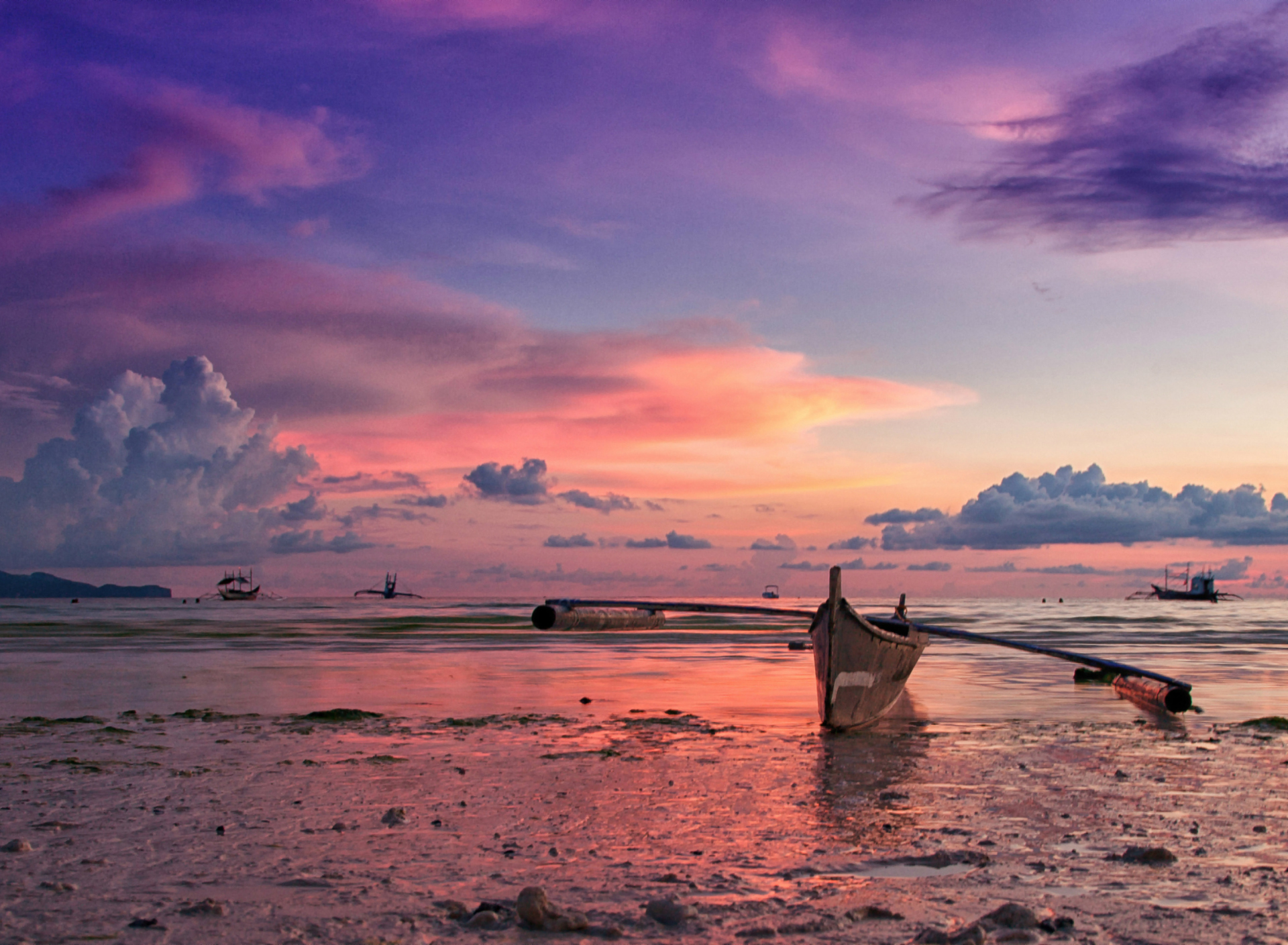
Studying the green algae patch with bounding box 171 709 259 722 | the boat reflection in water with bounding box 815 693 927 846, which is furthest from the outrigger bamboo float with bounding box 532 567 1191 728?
the green algae patch with bounding box 171 709 259 722

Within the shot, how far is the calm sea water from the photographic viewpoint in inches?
810

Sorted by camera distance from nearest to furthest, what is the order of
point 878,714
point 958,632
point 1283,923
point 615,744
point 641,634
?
point 1283,923 < point 615,744 < point 878,714 < point 958,632 < point 641,634

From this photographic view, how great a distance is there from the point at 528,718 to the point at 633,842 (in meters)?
9.54

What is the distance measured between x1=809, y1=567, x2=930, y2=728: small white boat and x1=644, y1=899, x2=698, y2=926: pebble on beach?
28.5 ft

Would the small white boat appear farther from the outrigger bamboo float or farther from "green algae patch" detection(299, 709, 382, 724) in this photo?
"green algae patch" detection(299, 709, 382, 724)

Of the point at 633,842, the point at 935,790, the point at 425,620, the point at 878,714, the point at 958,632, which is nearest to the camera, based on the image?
the point at 633,842

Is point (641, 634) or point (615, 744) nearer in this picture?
point (615, 744)

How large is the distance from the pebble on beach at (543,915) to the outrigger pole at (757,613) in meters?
11.2

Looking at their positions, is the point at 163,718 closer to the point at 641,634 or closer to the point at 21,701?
the point at 21,701

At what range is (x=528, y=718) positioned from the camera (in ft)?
59.3

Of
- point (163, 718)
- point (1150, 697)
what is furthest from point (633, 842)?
point (1150, 697)

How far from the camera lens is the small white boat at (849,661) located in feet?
51.2

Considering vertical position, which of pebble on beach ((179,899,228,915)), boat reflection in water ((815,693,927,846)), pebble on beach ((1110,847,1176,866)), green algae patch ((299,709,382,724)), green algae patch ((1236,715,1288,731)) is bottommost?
green algae patch ((1236,715,1288,731))

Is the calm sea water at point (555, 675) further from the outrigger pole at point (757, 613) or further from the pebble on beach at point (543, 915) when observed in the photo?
the pebble on beach at point (543, 915)
